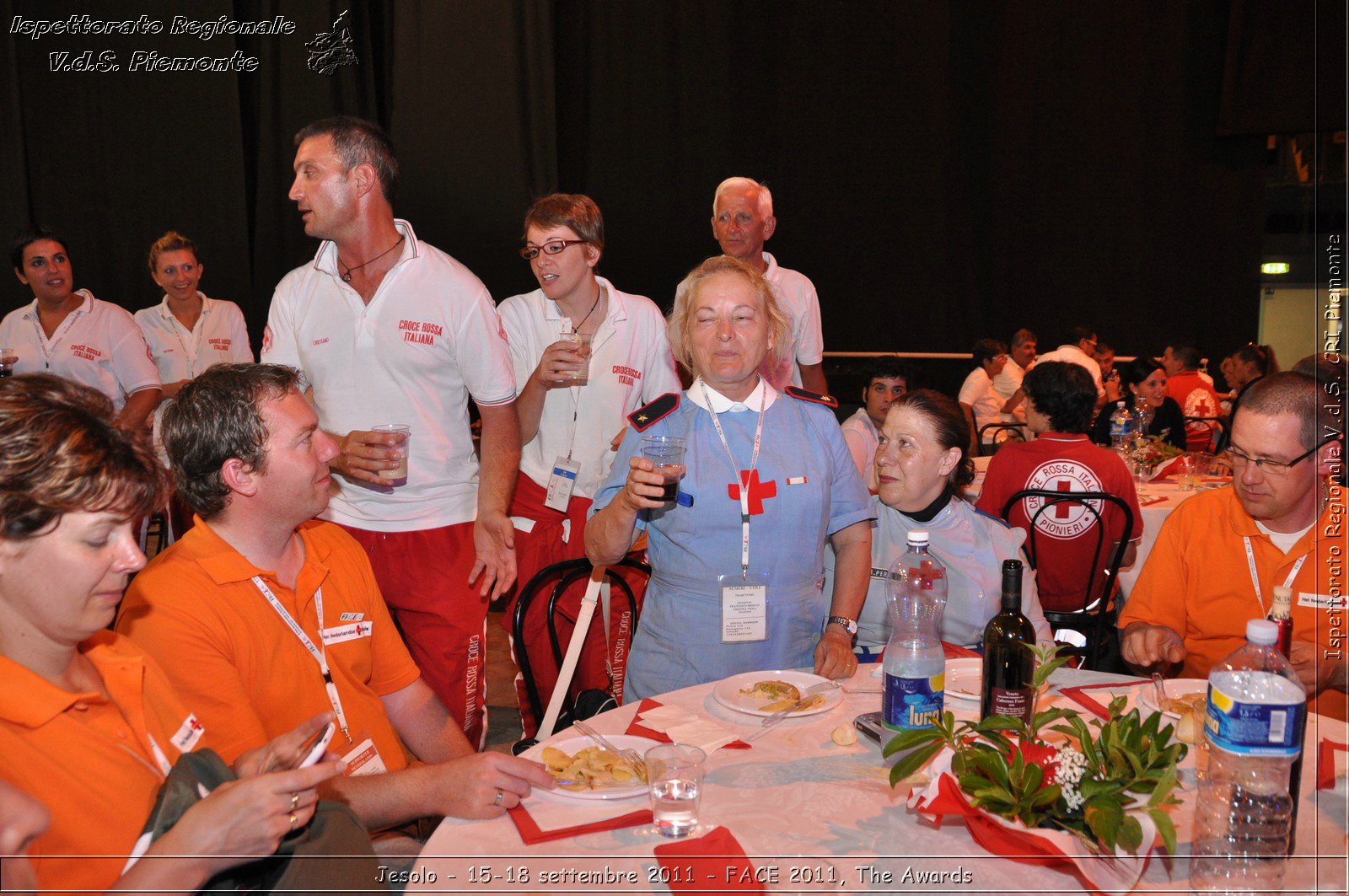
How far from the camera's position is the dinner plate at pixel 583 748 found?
4.99 feet

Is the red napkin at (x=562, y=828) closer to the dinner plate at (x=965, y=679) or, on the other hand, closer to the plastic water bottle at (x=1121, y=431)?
the dinner plate at (x=965, y=679)

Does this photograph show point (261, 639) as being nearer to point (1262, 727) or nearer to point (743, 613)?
point (743, 613)

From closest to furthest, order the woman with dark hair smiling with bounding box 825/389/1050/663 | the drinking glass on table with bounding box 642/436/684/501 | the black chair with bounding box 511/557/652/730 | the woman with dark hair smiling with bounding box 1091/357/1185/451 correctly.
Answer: the drinking glass on table with bounding box 642/436/684/501, the black chair with bounding box 511/557/652/730, the woman with dark hair smiling with bounding box 825/389/1050/663, the woman with dark hair smiling with bounding box 1091/357/1185/451

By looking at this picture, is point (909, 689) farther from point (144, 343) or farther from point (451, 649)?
point (144, 343)

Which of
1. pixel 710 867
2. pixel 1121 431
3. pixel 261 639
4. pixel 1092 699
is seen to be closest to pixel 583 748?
pixel 710 867

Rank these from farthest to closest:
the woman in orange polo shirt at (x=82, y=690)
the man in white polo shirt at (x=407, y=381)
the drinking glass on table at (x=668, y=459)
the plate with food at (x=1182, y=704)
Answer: the man in white polo shirt at (x=407, y=381)
the drinking glass on table at (x=668, y=459)
the plate with food at (x=1182, y=704)
the woman in orange polo shirt at (x=82, y=690)

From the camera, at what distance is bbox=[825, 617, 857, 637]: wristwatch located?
2.32 m

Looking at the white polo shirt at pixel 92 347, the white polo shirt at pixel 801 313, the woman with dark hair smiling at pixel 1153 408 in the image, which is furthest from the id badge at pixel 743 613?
the woman with dark hair smiling at pixel 1153 408

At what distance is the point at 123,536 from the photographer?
134cm

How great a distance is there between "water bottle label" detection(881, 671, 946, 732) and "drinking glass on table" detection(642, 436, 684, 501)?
684 millimetres

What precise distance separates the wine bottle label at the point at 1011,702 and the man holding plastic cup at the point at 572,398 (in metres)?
1.93

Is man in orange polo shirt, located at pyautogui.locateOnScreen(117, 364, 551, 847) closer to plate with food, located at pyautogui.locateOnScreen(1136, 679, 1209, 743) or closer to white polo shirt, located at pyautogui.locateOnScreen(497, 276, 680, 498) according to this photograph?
plate with food, located at pyautogui.locateOnScreen(1136, 679, 1209, 743)

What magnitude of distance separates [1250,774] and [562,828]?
96 cm

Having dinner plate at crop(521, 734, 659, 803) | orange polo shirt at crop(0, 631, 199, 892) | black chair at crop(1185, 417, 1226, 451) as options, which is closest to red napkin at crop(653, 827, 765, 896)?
dinner plate at crop(521, 734, 659, 803)
